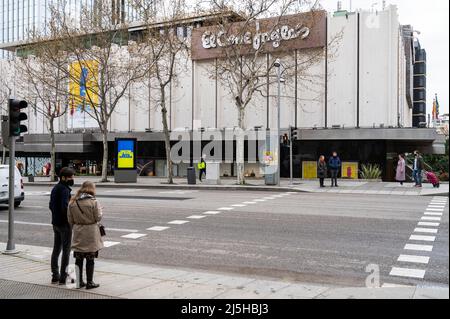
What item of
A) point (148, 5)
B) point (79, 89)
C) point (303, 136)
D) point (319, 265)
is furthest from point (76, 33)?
point (319, 265)

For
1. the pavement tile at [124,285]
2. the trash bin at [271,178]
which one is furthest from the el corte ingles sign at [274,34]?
the pavement tile at [124,285]

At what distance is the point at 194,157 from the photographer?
1478 inches

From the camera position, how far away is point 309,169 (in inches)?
1314

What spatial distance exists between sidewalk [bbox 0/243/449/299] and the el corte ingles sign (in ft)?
71.1

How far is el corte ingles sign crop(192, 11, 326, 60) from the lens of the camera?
28.2 meters

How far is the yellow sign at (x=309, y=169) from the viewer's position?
33250 mm

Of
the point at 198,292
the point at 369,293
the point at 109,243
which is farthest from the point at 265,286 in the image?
the point at 109,243

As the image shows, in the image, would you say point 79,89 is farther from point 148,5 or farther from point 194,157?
point 148,5

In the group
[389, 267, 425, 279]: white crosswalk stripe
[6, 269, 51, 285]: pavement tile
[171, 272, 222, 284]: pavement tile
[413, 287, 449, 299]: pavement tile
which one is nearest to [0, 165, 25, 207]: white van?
[6, 269, 51, 285]: pavement tile

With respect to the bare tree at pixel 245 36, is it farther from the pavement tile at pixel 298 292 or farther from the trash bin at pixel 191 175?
the pavement tile at pixel 298 292

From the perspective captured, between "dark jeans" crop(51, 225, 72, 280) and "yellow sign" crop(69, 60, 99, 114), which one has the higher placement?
"yellow sign" crop(69, 60, 99, 114)

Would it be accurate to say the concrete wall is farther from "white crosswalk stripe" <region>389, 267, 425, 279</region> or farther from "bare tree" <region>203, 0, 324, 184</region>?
"white crosswalk stripe" <region>389, 267, 425, 279</region>

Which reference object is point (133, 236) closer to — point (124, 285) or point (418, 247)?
point (124, 285)

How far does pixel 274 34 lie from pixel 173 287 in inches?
1069
